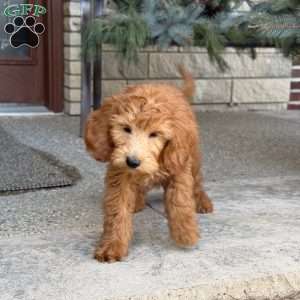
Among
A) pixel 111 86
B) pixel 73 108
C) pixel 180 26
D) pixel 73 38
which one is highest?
pixel 180 26

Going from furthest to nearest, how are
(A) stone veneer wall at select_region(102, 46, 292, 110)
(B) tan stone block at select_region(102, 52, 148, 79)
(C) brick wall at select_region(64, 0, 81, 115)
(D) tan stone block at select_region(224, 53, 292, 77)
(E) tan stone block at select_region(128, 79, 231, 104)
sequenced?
(D) tan stone block at select_region(224, 53, 292, 77), (E) tan stone block at select_region(128, 79, 231, 104), (A) stone veneer wall at select_region(102, 46, 292, 110), (B) tan stone block at select_region(102, 52, 148, 79), (C) brick wall at select_region(64, 0, 81, 115)

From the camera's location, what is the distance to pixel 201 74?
26.3ft

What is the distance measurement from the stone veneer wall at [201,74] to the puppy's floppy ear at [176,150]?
14.2 feet

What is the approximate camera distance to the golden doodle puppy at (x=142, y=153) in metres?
2.74

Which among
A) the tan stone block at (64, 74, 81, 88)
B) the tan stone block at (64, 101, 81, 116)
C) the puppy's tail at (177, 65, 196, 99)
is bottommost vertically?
the tan stone block at (64, 101, 81, 116)

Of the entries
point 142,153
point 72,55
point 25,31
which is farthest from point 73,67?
point 142,153

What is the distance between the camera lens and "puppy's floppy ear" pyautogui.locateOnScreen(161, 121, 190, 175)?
283cm

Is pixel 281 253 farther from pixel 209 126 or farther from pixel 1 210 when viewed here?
pixel 209 126

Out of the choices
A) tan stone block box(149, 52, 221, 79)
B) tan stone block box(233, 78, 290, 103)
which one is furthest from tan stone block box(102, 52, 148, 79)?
tan stone block box(233, 78, 290, 103)

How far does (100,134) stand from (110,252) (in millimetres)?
Result: 640

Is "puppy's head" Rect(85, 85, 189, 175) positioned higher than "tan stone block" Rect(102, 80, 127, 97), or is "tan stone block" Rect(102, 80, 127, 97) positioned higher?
"puppy's head" Rect(85, 85, 189, 175)

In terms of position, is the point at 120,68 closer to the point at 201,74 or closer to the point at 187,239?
the point at 201,74

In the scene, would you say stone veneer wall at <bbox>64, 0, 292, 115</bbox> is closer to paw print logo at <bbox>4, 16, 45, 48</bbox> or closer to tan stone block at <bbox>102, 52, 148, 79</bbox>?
tan stone block at <bbox>102, 52, 148, 79</bbox>

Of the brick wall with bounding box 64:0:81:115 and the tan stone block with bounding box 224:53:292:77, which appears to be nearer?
the brick wall with bounding box 64:0:81:115
